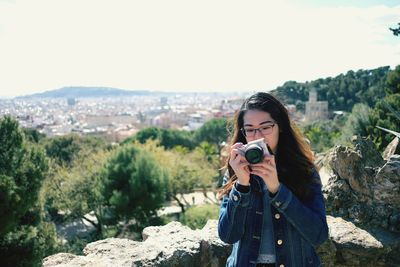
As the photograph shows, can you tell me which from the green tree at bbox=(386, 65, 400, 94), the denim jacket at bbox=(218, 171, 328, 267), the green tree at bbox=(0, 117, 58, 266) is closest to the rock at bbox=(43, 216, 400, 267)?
the denim jacket at bbox=(218, 171, 328, 267)

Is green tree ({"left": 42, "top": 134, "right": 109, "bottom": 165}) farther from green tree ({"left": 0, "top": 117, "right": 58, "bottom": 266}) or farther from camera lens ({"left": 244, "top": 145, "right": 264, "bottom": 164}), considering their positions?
camera lens ({"left": 244, "top": 145, "right": 264, "bottom": 164})

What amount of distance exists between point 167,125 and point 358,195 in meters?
135

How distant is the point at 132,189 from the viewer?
734 inches

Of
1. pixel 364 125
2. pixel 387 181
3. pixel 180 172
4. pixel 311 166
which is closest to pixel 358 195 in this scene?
pixel 387 181

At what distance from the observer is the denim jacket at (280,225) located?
6.96 feet

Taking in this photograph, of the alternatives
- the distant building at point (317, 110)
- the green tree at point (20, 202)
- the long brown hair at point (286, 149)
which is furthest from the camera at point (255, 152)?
the distant building at point (317, 110)

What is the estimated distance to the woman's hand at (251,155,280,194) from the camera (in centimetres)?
206

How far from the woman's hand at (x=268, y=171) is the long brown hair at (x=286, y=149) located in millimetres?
259

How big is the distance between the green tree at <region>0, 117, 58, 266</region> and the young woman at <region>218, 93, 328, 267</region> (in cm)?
918

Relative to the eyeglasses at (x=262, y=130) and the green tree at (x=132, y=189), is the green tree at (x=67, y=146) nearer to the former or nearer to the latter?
the green tree at (x=132, y=189)

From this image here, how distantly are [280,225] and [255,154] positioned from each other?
49 centimetres

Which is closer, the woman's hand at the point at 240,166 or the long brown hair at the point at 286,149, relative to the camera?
the woman's hand at the point at 240,166

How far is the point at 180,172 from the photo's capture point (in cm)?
2670

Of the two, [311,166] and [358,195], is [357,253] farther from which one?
[311,166]
